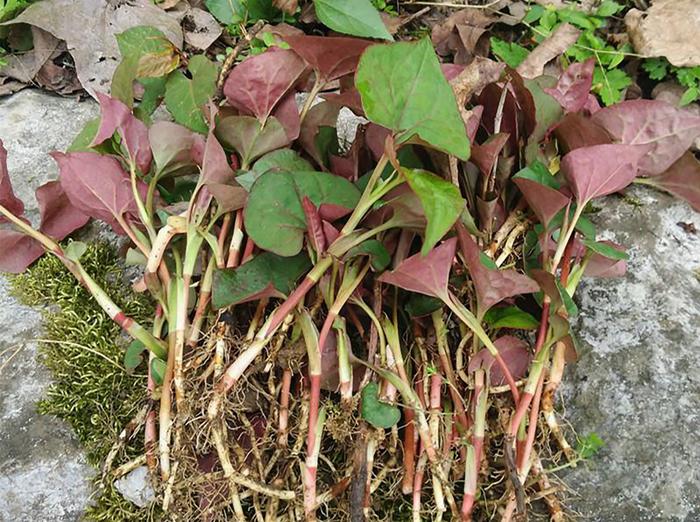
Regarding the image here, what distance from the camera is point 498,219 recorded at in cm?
117

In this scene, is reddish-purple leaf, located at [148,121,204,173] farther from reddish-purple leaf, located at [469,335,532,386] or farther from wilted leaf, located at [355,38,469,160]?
reddish-purple leaf, located at [469,335,532,386]

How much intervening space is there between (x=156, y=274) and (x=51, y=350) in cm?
26

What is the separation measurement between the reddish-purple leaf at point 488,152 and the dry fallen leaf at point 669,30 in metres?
0.88

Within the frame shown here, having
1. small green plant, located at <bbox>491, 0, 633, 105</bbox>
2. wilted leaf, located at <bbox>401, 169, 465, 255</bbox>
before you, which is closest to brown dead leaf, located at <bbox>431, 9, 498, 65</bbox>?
small green plant, located at <bbox>491, 0, 633, 105</bbox>

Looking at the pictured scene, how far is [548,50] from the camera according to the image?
1.68 metres

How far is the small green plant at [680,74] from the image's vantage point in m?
1.62

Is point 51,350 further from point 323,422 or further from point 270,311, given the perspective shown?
point 323,422

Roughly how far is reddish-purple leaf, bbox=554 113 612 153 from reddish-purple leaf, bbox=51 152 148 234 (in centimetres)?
74

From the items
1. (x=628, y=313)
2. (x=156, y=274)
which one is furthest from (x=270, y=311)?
(x=628, y=313)

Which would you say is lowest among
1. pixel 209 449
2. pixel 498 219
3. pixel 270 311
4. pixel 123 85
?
pixel 209 449

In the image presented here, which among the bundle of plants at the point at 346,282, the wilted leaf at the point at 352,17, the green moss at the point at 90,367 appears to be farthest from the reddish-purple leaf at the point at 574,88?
the green moss at the point at 90,367

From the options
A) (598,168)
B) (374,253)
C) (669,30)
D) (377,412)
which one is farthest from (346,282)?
(669,30)

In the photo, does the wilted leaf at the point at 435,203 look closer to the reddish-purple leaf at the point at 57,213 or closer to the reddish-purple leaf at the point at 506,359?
the reddish-purple leaf at the point at 506,359

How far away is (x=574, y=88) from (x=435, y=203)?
22.1 inches
